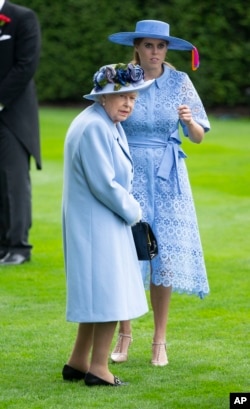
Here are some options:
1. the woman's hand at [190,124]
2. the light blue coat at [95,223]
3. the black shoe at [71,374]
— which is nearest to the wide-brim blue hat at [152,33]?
the woman's hand at [190,124]

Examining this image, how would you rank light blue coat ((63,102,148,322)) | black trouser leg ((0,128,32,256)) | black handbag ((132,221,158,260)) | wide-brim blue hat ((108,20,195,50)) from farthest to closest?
black trouser leg ((0,128,32,256))
wide-brim blue hat ((108,20,195,50))
black handbag ((132,221,158,260))
light blue coat ((63,102,148,322))

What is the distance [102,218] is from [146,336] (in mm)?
1682

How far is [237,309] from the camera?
8.68 metres

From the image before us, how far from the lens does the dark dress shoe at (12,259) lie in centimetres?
1055

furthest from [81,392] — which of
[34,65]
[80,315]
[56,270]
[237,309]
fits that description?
[34,65]

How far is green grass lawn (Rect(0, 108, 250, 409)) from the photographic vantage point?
20.9 feet

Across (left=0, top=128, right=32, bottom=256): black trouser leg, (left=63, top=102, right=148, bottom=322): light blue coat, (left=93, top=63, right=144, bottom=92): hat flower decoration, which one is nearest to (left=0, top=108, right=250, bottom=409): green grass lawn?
(left=0, top=128, right=32, bottom=256): black trouser leg

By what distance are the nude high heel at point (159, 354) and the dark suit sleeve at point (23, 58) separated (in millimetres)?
3713

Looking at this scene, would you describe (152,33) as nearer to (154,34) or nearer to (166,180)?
(154,34)

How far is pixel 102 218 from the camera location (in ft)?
21.1

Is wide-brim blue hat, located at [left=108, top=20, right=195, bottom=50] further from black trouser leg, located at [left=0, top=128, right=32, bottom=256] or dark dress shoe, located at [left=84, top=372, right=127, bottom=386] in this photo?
black trouser leg, located at [left=0, top=128, right=32, bottom=256]

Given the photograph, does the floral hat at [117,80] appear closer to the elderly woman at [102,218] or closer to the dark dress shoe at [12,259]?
the elderly woman at [102,218]

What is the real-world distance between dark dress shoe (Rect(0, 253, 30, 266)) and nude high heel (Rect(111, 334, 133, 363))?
3337 millimetres

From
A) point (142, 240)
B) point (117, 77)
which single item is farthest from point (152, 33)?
point (142, 240)
